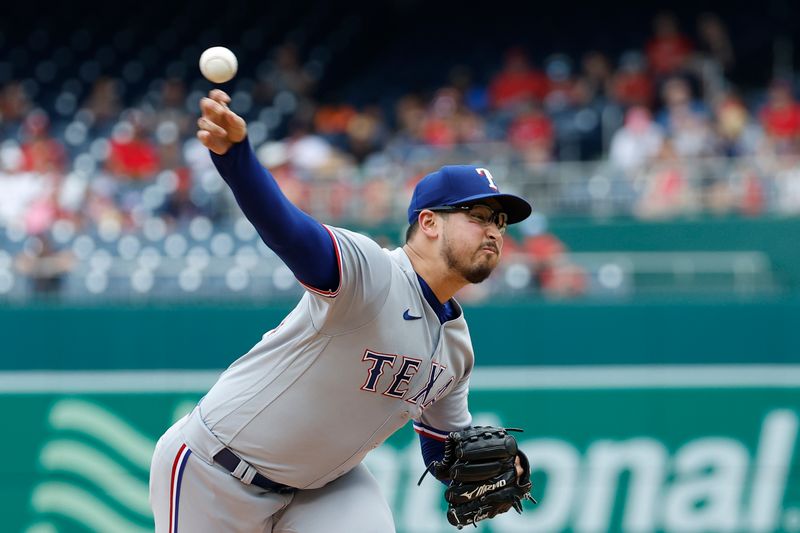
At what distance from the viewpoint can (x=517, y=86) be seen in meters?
12.0

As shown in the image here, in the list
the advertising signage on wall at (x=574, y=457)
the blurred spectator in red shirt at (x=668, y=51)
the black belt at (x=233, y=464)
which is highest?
the blurred spectator in red shirt at (x=668, y=51)

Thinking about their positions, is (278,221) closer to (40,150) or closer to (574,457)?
(574,457)

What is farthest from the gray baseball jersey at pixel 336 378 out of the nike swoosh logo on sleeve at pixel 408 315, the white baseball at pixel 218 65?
the white baseball at pixel 218 65

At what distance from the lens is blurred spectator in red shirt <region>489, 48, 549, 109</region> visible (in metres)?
11.8

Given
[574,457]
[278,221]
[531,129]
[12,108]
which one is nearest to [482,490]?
[278,221]

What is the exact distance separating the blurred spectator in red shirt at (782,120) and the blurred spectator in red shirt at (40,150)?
5.91 metres

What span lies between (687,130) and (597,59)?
2322 mm

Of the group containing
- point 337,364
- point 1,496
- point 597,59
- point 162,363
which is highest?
point 597,59

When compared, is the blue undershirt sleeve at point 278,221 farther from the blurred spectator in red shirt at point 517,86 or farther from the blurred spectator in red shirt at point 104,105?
the blurred spectator in red shirt at point 104,105

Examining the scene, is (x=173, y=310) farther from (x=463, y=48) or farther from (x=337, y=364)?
(x=463, y=48)

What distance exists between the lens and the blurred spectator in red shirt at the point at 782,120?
969cm

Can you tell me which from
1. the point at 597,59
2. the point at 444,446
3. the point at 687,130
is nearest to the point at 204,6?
the point at 597,59

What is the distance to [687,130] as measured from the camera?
31.3ft

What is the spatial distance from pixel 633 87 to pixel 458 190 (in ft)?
26.0
